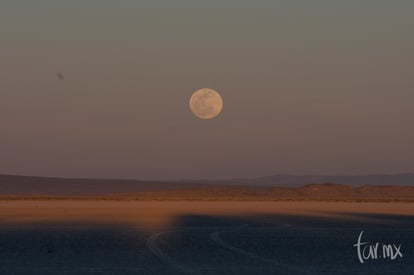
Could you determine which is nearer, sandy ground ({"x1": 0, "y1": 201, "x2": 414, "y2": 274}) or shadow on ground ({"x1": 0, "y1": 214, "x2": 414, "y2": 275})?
shadow on ground ({"x1": 0, "y1": 214, "x2": 414, "y2": 275})

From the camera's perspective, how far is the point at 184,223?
46.2 metres

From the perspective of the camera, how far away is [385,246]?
1316 inches

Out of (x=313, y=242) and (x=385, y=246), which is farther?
(x=313, y=242)

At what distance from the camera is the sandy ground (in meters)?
26.7

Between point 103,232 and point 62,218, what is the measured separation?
11.7 meters

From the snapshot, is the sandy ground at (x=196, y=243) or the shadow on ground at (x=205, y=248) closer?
the shadow on ground at (x=205, y=248)

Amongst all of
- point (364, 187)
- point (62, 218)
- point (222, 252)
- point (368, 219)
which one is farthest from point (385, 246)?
point (364, 187)

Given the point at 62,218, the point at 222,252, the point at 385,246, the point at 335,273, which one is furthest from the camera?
the point at 62,218

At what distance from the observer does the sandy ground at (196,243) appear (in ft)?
87.7

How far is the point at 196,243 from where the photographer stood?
3459 centimetres

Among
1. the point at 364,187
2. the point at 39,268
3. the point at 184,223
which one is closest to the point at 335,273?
the point at 39,268

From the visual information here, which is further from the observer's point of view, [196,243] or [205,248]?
[196,243]

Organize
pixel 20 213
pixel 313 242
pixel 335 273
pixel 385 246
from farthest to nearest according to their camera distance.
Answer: pixel 20 213, pixel 313 242, pixel 385 246, pixel 335 273

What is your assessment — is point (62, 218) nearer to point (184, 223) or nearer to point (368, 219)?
point (184, 223)
